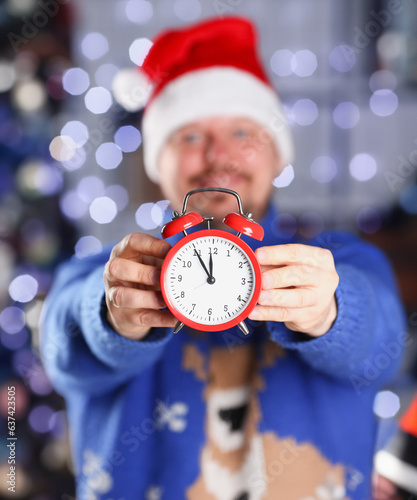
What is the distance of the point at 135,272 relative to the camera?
1.73 ft

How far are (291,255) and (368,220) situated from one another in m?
1.77

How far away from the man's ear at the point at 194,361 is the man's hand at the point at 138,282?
0.78 feet

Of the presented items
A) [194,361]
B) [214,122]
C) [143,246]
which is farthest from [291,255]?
[214,122]

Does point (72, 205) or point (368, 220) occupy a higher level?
point (368, 220)

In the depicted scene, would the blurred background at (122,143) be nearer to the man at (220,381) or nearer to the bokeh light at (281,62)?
the bokeh light at (281,62)

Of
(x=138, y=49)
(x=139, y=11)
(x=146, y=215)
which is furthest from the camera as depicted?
(x=139, y=11)

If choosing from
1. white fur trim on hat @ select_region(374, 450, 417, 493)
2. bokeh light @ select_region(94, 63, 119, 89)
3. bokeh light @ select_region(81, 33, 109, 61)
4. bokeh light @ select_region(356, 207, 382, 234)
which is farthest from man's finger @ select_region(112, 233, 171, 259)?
bokeh light @ select_region(356, 207, 382, 234)

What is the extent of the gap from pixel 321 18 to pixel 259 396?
1953 millimetres

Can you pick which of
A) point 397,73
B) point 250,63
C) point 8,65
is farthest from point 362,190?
point 8,65

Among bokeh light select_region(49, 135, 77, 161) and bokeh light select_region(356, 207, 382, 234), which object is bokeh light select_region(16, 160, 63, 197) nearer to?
bokeh light select_region(49, 135, 77, 161)

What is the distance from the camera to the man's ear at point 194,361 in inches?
31.2

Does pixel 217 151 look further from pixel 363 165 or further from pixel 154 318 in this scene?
pixel 363 165

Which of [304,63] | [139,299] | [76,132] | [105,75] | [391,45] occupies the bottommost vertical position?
[139,299]

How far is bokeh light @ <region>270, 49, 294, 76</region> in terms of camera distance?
2.16 meters
